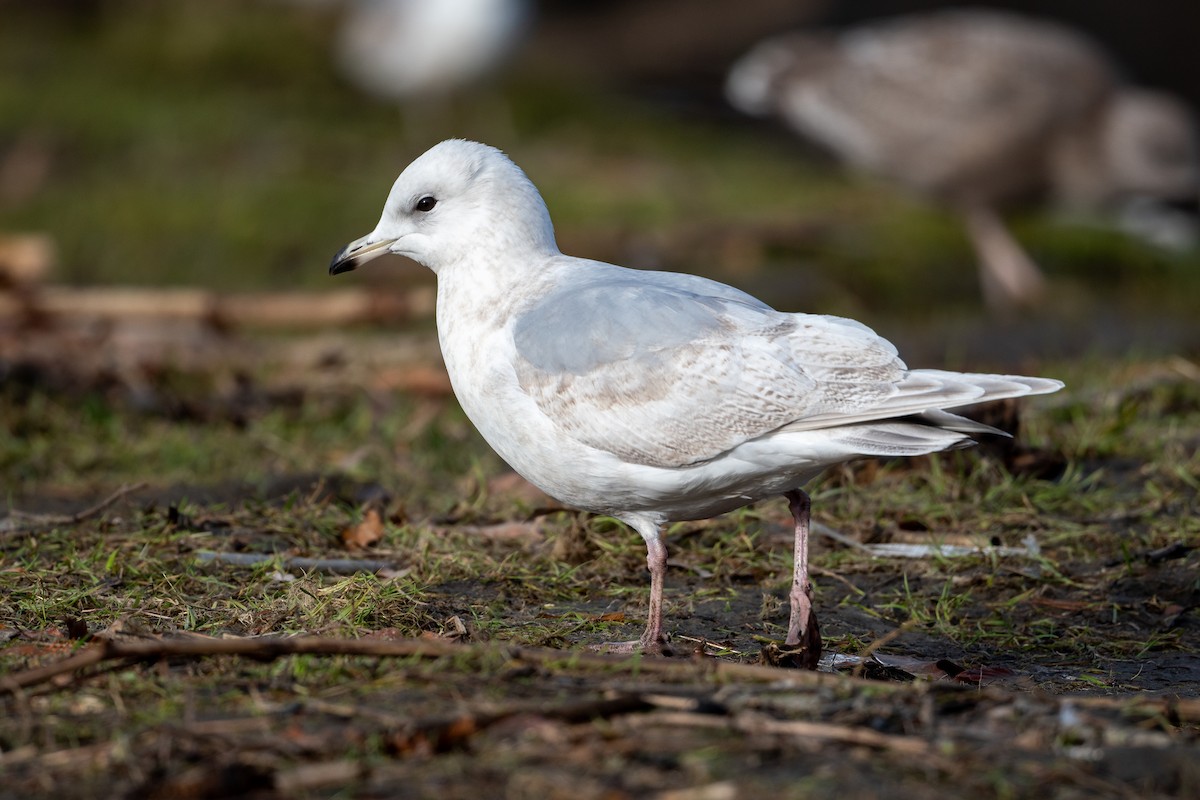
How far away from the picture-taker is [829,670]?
3561 millimetres

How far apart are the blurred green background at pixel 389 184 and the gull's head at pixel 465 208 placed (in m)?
4.02

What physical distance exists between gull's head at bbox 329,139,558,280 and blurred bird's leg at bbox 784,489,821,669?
99 centimetres

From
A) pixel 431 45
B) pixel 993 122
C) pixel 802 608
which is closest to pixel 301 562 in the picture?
pixel 802 608

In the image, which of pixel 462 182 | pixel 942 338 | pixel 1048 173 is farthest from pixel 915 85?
pixel 462 182

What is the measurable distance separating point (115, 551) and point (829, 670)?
78.2 inches

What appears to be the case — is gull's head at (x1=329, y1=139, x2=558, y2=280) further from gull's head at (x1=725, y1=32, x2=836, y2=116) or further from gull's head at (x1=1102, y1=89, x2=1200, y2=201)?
gull's head at (x1=1102, y1=89, x2=1200, y2=201)

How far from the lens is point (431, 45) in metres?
13.5

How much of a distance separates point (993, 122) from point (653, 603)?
653cm

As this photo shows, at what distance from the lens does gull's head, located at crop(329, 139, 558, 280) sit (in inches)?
158

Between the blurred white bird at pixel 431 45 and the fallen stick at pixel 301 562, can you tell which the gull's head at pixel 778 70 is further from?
the fallen stick at pixel 301 562

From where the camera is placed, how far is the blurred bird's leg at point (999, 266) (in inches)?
368

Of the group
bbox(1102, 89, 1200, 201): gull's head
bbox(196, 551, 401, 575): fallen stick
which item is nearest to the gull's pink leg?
bbox(196, 551, 401, 575): fallen stick

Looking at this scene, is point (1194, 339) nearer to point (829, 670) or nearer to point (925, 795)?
point (829, 670)

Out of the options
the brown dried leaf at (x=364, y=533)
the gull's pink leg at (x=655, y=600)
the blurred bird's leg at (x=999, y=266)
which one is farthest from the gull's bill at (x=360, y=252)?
the blurred bird's leg at (x=999, y=266)
